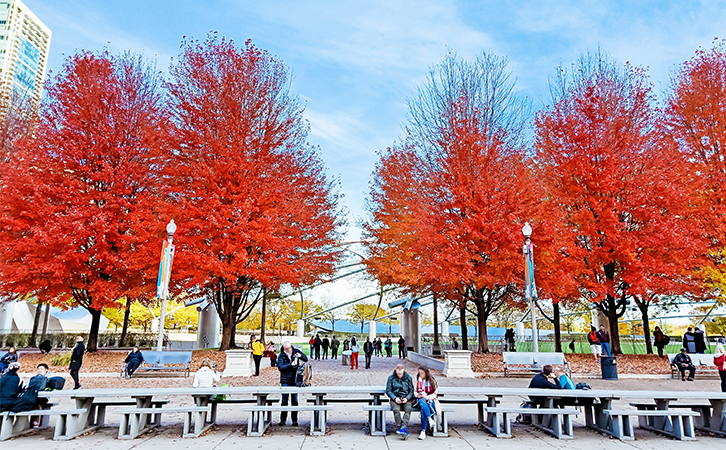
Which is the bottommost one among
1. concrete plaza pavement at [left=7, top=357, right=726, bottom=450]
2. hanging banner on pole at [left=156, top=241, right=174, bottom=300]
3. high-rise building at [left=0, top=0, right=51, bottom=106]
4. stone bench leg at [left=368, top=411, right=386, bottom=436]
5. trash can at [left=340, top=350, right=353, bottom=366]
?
trash can at [left=340, top=350, right=353, bottom=366]

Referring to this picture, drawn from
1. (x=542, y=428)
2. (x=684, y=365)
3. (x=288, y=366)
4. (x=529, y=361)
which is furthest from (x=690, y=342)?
(x=288, y=366)

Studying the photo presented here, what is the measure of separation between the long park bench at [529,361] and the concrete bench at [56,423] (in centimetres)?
1366

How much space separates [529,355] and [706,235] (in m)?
10.7

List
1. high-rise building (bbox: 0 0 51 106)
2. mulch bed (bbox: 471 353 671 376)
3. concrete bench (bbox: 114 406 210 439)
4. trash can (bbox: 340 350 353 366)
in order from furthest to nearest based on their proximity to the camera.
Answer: high-rise building (bbox: 0 0 51 106) → trash can (bbox: 340 350 353 366) → mulch bed (bbox: 471 353 671 376) → concrete bench (bbox: 114 406 210 439)

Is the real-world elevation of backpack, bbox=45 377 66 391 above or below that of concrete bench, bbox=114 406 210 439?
above

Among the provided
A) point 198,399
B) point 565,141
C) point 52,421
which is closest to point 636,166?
point 565,141

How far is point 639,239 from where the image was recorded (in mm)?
17938

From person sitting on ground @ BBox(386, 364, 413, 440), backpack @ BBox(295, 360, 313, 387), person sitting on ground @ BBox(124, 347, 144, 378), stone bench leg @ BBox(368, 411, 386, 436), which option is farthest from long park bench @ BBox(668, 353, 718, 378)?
person sitting on ground @ BBox(124, 347, 144, 378)

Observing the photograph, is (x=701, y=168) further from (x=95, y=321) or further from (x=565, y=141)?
(x=95, y=321)

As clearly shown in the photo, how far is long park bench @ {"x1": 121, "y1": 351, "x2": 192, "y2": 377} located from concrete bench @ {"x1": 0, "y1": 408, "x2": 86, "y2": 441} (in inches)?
360

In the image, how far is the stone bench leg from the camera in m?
7.52

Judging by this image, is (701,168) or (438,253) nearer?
(438,253)

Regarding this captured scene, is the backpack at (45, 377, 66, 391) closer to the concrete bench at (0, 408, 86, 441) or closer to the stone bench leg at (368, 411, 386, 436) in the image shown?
the concrete bench at (0, 408, 86, 441)

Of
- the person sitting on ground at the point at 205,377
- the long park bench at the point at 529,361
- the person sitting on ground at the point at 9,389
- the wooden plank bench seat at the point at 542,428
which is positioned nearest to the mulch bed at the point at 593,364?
the long park bench at the point at 529,361
